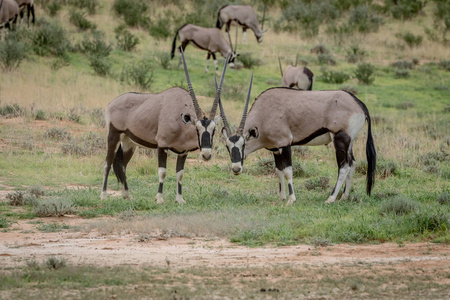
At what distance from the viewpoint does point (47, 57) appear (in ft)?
77.6

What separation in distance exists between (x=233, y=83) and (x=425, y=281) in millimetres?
17875

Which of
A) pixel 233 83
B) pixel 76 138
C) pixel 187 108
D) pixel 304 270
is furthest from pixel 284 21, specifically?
pixel 304 270

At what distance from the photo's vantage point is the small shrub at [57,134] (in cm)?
1573

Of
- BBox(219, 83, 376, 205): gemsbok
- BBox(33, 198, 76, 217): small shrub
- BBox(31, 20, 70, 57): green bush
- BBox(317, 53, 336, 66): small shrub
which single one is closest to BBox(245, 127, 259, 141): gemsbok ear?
BBox(219, 83, 376, 205): gemsbok

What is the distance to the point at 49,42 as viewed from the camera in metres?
24.0

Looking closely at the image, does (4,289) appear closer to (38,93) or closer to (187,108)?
(187,108)

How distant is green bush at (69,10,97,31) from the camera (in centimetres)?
2902

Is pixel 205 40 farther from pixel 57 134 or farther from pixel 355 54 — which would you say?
pixel 57 134

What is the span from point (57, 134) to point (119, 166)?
4.69m

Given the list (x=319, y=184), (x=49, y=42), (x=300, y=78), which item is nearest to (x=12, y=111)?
(x=49, y=42)

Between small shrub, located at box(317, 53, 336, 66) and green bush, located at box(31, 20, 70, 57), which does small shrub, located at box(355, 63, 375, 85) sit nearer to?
small shrub, located at box(317, 53, 336, 66)

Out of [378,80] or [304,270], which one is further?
[378,80]

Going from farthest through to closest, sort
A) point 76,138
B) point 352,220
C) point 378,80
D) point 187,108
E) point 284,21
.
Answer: point 284,21, point 378,80, point 76,138, point 187,108, point 352,220

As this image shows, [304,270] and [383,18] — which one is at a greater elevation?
[383,18]
